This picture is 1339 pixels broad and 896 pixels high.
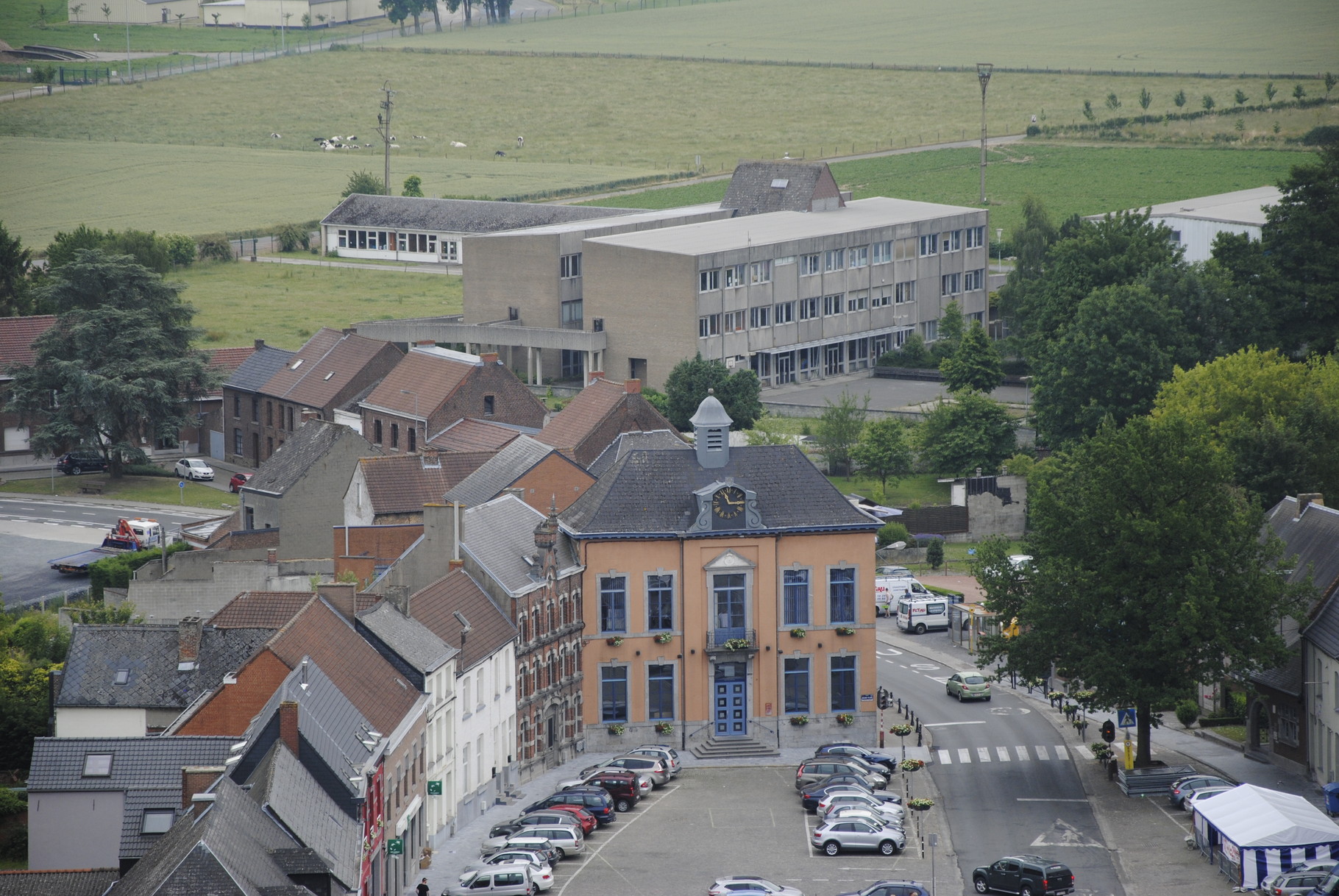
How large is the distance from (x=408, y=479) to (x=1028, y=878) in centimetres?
4354

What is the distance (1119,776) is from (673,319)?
73760 mm

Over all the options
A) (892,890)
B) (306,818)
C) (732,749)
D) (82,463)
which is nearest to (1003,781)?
(732,749)

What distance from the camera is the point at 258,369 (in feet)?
454

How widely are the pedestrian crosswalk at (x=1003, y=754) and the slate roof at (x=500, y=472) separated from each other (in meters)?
23.8

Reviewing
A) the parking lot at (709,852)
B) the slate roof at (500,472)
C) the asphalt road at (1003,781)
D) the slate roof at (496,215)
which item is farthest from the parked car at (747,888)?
the slate roof at (496,215)

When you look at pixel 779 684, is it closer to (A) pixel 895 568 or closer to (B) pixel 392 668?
(B) pixel 392 668

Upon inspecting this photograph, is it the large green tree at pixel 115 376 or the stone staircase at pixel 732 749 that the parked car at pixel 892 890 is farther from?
the large green tree at pixel 115 376

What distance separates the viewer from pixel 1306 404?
10031cm

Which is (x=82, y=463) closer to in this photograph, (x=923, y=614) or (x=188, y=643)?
(x=923, y=614)

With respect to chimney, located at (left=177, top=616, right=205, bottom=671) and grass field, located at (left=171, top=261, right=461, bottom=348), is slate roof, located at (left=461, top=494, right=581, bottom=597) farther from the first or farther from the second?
grass field, located at (left=171, top=261, right=461, bottom=348)

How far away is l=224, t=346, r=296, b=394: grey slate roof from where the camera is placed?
13662 centimetres

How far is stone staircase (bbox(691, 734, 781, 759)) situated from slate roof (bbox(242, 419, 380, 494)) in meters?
31.0

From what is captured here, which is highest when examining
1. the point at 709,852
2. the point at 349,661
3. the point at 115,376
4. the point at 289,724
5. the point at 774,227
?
the point at 774,227

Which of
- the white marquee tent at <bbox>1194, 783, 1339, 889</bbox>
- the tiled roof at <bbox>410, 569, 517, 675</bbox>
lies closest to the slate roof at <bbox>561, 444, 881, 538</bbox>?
the tiled roof at <bbox>410, 569, 517, 675</bbox>
